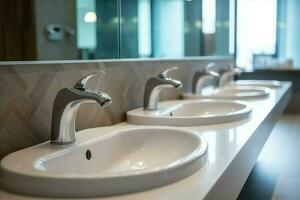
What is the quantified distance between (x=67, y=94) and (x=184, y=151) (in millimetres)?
376

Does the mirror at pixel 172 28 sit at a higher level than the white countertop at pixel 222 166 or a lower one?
higher

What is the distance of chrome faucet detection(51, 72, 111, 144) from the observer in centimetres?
98

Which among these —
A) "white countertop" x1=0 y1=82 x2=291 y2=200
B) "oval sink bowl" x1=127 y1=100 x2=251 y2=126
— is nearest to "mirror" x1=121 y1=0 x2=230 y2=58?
"oval sink bowl" x1=127 y1=100 x2=251 y2=126

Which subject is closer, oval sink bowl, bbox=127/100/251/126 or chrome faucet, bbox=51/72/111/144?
chrome faucet, bbox=51/72/111/144

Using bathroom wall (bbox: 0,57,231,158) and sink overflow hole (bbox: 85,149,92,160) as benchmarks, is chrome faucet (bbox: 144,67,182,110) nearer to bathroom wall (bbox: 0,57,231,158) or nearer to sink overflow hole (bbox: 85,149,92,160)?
bathroom wall (bbox: 0,57,231,158)

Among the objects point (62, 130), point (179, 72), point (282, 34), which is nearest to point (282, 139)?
point (179, 72)

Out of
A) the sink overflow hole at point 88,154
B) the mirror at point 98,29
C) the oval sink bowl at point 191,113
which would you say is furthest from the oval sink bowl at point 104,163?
the mirror at point 98,29

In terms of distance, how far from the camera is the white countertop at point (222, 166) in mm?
703

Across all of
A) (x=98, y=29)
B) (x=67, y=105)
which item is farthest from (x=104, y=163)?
(x=98, y=29)

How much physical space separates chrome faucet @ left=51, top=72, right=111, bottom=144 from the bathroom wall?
0.21ft

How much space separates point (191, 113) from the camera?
1.90 m

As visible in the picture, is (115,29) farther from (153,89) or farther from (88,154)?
(88,154)

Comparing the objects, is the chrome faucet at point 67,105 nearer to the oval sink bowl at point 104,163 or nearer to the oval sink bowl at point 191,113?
the oval sink bowl at point 104,163

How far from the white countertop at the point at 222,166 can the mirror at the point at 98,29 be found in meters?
0.36
